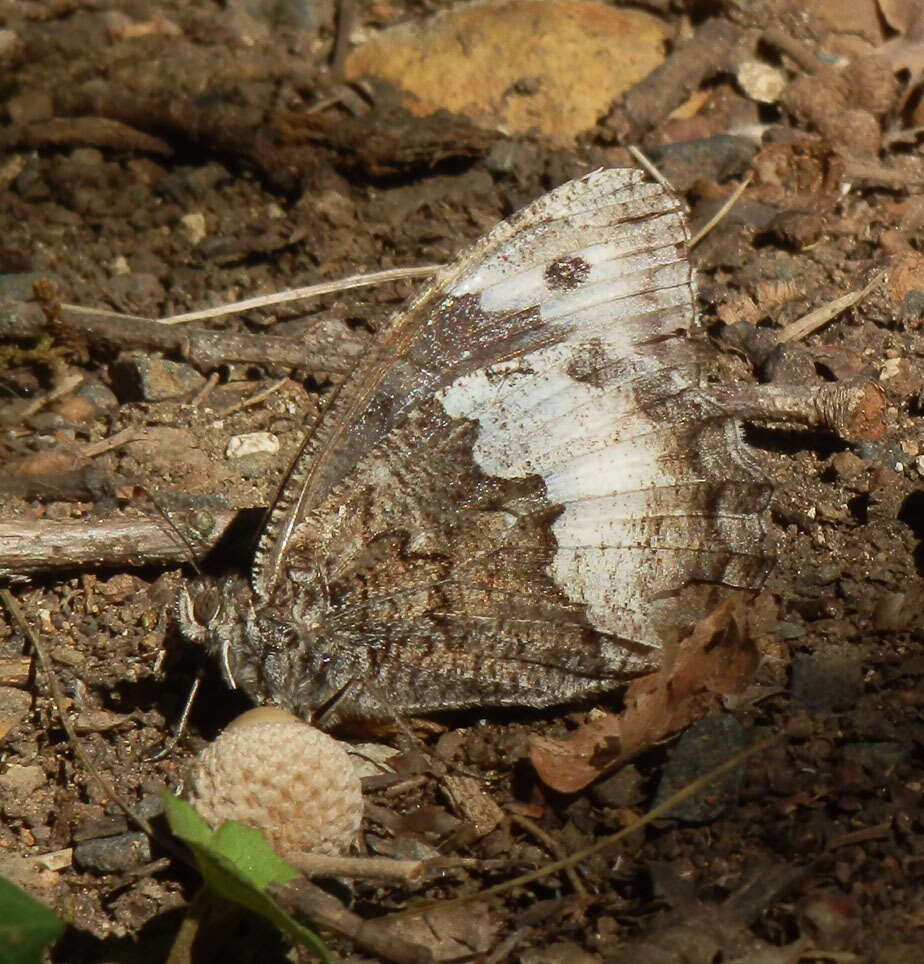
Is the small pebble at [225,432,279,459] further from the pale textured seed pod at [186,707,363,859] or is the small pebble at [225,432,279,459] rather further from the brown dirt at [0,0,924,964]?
the pale textured seed pod at [186,707,363,859]

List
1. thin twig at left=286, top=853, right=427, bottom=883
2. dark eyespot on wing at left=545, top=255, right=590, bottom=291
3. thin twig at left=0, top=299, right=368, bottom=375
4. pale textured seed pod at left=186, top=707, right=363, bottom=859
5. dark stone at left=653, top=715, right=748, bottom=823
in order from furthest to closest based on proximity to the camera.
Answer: thin twig at left=0, top=299, right=368, bottom=375 → dark eyespot on wing at left=545, top=255, right=590, bottom=291 → dark stone at left=653, top=715, right=748, bottom=823 → pale textured seed pod at left=186, top=707, right=363, bottom=859 → thin twig at left=286, top=853, right=427, bottom=883

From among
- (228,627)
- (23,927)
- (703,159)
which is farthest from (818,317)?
(23,927)

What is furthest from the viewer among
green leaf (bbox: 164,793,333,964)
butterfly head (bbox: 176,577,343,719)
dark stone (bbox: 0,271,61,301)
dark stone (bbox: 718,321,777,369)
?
dark stone (bbox: 0,271,61,301)

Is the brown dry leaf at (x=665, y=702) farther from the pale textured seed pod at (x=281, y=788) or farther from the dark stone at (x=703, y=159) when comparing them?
the dark stone at (x=703, y=159)

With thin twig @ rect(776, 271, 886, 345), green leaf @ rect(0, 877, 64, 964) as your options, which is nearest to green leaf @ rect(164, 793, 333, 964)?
green leaf @ rect(0, 877, 64, 964)

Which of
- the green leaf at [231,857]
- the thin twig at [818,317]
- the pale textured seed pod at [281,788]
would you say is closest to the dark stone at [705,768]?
the pale textured seed pod at [281,788]

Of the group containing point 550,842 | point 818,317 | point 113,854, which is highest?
point 818,317

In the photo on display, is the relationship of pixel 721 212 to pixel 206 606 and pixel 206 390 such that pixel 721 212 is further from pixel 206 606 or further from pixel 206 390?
pixel 206 606
